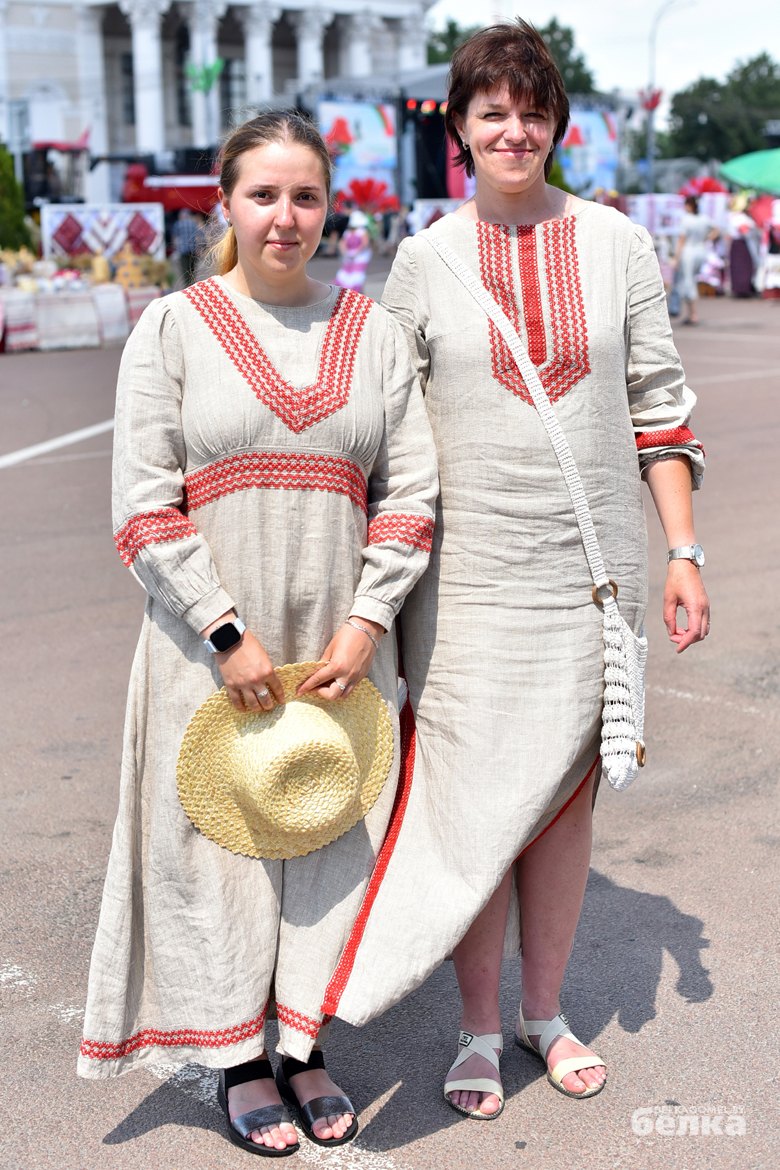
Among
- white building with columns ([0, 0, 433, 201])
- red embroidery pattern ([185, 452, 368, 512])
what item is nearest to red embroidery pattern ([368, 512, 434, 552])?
red embroidery pattern ([185, 452, 368, 512])

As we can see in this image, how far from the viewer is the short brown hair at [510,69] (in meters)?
2.69

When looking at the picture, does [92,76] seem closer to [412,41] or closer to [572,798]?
[412,41]

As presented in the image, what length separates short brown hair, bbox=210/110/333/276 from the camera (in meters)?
2.65

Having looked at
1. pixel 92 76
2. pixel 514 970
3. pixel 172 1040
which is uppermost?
pixel 92 76

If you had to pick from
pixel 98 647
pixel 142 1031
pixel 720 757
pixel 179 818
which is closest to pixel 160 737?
pixel 179 818

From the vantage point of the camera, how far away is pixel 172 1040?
2.78 meters

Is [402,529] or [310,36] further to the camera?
[310,36]

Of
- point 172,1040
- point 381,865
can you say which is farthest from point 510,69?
point 172,1040

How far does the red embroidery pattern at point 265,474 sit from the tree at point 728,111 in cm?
8759

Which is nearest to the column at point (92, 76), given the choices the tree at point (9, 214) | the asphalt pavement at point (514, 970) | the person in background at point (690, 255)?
the tree at point (9, 214)

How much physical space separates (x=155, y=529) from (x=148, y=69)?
79114 millimetres

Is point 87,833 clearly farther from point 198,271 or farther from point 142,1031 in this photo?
point 198,271

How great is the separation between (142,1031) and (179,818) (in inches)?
17.4

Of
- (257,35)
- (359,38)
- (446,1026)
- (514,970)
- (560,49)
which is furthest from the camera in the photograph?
(560,49)
